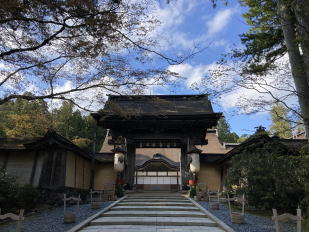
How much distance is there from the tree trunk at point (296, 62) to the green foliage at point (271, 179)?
164cm

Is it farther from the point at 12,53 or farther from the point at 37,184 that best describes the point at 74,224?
the point at 37,184

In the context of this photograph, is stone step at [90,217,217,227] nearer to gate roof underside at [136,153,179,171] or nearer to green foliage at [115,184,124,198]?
green foliage at [115,184,124,198]

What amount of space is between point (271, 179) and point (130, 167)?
7.52 metres

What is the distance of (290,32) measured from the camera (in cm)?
738

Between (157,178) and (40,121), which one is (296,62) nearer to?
(40,121)

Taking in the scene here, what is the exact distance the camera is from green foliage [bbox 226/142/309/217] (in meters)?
7.89

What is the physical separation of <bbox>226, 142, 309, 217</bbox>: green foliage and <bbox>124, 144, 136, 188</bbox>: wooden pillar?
5.74 metres

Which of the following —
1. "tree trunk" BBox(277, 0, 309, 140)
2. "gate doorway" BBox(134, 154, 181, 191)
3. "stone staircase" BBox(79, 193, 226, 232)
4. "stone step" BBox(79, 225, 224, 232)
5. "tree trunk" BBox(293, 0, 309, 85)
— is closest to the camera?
"stone step" BBox(79, 225, 224, 232)

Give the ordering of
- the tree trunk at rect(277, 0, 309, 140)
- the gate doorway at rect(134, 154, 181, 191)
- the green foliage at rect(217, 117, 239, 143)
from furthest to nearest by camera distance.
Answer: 1. the green foliage at rect(217, 117, 239, 143)
2. the gate doorway at rect(134, 154, 181, 191)
3. the tree trunk at rect(277, 0, 309, 140)

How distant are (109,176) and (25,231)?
9.92 meters

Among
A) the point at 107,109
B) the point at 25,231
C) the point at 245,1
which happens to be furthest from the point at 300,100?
the point at 25,231

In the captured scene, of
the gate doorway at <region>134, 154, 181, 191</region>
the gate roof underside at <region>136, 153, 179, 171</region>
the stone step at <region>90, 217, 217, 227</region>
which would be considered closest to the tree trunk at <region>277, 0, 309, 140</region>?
the stone step at <region>90, 217, 217, 227</region>

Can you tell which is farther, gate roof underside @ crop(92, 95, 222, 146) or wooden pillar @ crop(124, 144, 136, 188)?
wooden pillar @ crop(124, 144, 136, 188)

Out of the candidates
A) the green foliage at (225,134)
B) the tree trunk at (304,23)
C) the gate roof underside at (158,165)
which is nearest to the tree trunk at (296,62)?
the tree trunk at (304,23)
